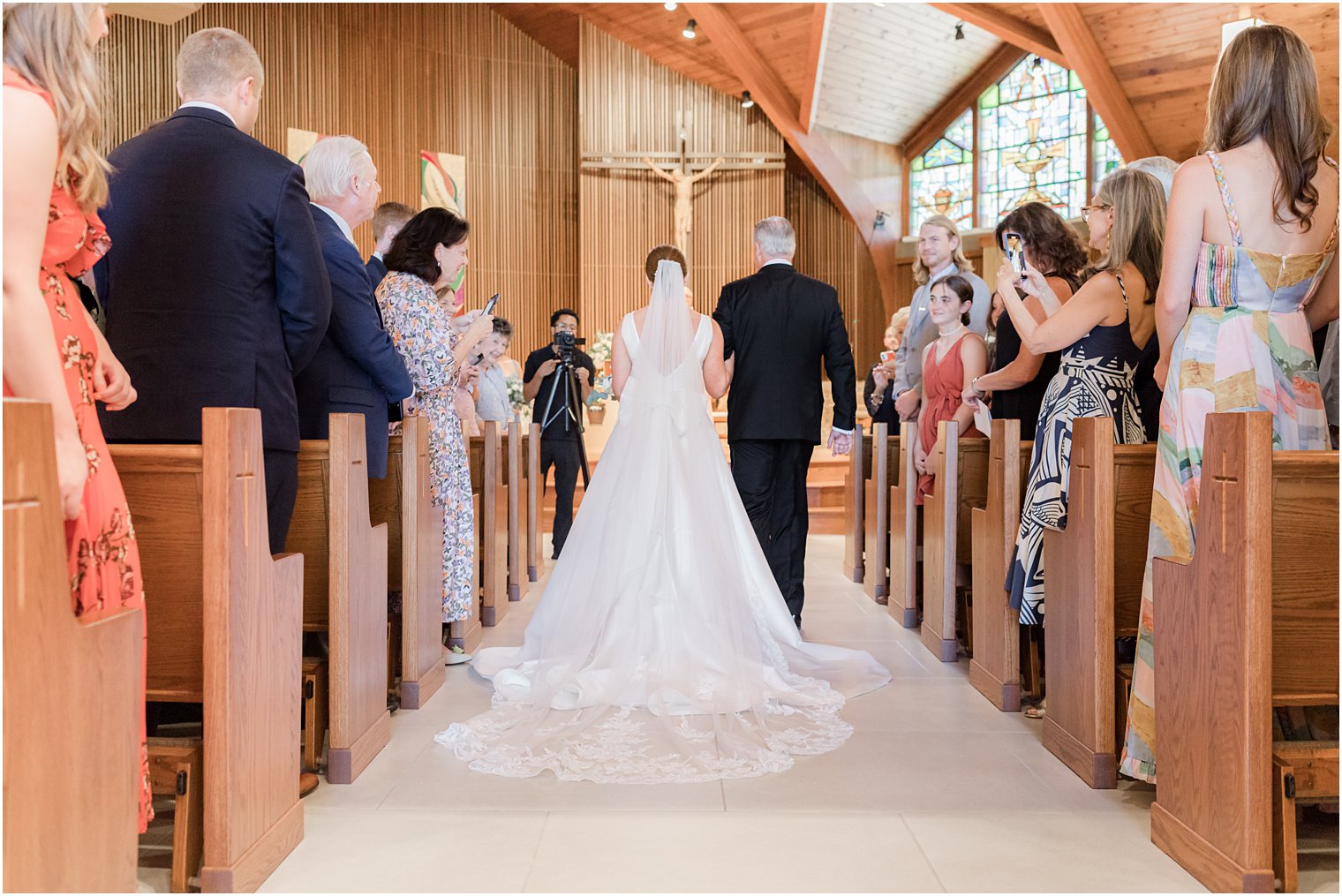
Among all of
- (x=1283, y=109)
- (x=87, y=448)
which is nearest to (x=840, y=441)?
(x=1283, y=109)

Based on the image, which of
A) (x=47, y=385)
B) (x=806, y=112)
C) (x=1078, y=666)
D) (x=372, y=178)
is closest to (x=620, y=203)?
(x=806, y=112)

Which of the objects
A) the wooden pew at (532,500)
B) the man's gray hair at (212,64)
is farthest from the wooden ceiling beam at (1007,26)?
the man's gray hair at (212,64)

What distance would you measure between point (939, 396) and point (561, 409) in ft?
9.21

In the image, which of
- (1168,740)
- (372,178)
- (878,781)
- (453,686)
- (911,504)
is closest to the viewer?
(1168,740)

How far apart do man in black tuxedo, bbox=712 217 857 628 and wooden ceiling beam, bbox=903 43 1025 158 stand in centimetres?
893

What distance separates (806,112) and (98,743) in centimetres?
1134

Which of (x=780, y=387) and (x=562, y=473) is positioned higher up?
(x=780, y=387)

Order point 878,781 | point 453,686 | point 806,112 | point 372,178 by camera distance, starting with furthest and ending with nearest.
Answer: point 806,112
point 453,686
point 372,178
point 878,781

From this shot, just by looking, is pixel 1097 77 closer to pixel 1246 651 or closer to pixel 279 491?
pixel 1246 651

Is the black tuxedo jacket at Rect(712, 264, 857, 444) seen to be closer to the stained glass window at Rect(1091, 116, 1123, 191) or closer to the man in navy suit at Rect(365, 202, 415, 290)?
the man in navy suit at Rect(365, 202, 415, 290)

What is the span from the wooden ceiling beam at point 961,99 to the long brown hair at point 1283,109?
10.6 m

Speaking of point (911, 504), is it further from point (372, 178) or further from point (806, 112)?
point (806, 112)

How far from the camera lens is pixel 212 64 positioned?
2506 mm

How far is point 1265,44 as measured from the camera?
2.40 metres
